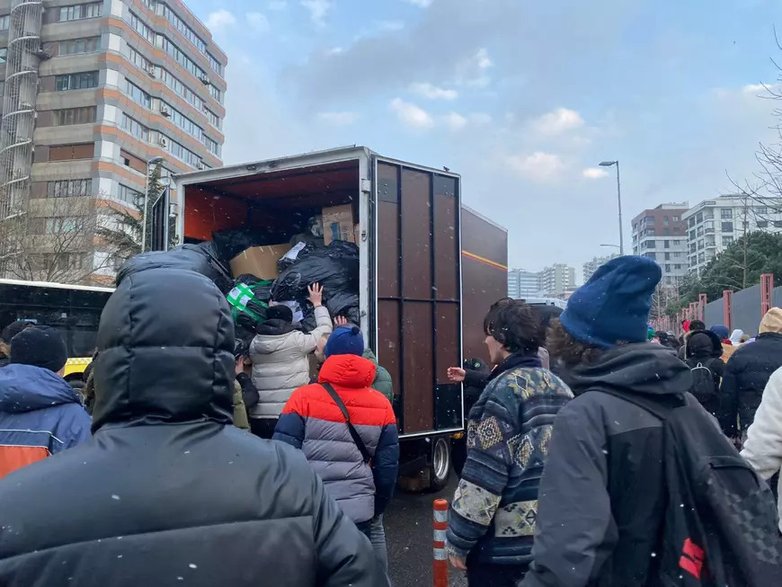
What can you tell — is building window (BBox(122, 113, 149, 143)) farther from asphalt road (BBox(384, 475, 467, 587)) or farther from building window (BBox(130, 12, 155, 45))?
asphalt road (BBox(384, 475, 467, 587))

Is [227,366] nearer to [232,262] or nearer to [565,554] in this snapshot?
[565,554]

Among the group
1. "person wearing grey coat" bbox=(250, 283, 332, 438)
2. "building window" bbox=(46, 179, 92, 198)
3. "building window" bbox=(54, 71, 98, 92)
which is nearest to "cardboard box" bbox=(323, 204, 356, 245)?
"person wearing grey coat" bbox=(250, 283, 332, 438)

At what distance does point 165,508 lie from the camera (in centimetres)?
119

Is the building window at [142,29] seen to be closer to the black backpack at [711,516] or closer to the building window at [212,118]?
the building window at [212,118]

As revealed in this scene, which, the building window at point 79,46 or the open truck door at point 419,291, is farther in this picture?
the building window at point 79,46

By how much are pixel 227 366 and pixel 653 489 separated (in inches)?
Result: 47.2

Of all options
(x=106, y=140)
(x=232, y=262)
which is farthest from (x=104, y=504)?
(x=106, y=140)

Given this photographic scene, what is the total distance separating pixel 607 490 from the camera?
5.68 feet

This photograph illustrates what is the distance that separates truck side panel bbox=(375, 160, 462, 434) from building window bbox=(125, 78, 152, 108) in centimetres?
5179

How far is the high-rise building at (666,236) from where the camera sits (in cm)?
Result: 11625

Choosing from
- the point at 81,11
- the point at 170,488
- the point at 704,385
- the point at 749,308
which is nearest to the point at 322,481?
the point at 170,488

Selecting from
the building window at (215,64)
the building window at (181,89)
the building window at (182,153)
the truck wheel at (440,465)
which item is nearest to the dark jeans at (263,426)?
the truck wheel at (440,465)

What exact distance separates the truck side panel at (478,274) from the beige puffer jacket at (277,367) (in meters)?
2.29

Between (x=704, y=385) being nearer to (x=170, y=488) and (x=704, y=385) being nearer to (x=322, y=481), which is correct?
(x=322, y=481)
